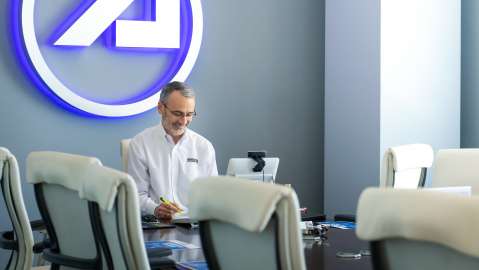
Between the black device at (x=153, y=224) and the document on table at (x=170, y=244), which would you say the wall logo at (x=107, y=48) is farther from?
the document on table at (x=170, y=244)

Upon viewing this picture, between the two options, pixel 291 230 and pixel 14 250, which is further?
pixel 14 250

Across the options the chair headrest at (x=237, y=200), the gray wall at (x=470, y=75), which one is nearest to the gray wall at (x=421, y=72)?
the gray wall at (x=470, y=75)

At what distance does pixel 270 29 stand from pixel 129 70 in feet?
3.85

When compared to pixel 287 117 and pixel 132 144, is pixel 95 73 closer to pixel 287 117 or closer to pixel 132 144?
pixel 132 144

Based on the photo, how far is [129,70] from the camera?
508 centimetres

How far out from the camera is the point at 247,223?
1.91 m

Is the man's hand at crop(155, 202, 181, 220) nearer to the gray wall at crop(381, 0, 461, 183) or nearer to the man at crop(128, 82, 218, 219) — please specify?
the man at crop(128, 82, 218, 219)

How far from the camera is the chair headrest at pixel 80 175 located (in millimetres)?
2254

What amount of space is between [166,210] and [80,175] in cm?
124

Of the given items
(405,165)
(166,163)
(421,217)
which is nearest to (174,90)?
(166,163)

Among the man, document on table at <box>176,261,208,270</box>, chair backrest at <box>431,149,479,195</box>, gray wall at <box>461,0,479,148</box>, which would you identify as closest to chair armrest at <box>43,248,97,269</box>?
document on table at <box>176,261,208,270</box>

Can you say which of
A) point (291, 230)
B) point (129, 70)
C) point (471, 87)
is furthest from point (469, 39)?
point (291, 230)

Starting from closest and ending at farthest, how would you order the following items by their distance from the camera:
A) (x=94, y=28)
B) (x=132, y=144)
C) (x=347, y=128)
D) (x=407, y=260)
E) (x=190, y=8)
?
(x=407, y=260) < (x=132, y=144) < (x=94, y=28) < (x=190, y=8) < (x=347, y=128)

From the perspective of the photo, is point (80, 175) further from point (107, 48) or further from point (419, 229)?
point (107, 48)
